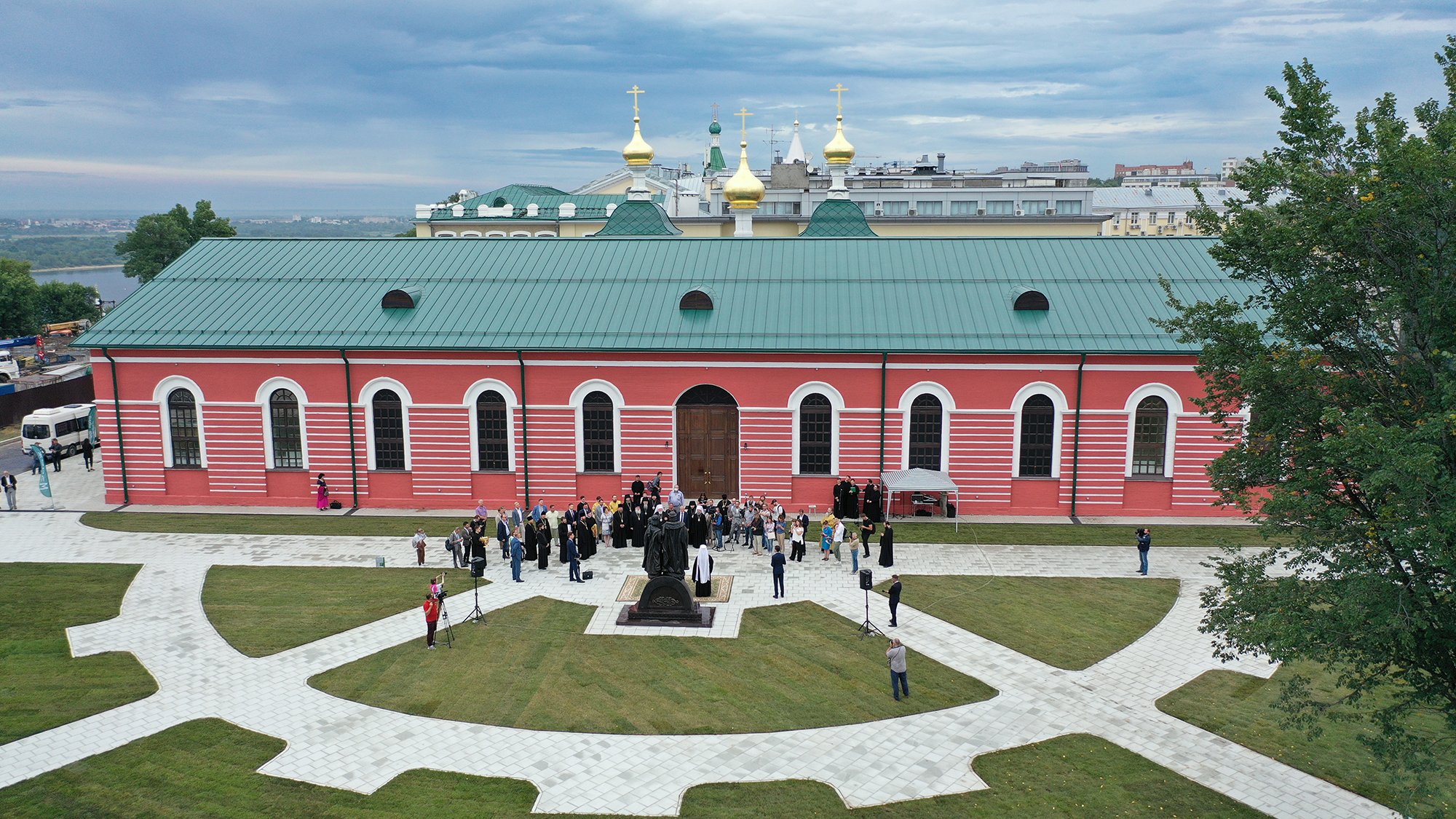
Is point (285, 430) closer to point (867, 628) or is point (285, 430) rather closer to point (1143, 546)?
point (867, 628)

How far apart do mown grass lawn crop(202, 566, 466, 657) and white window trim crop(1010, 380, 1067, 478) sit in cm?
1603

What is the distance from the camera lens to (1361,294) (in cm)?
1202

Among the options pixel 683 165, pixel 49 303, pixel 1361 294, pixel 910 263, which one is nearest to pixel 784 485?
pixel 910 263

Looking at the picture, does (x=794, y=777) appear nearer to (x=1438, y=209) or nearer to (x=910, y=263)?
(x=1438, y=209)

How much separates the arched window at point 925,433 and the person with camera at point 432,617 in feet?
49.4

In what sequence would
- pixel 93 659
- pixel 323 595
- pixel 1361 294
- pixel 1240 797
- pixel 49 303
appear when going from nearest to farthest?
pixel 1361 294
pixel 1240 797
pixel 93 659
pixel 323 595
pixel 49 303

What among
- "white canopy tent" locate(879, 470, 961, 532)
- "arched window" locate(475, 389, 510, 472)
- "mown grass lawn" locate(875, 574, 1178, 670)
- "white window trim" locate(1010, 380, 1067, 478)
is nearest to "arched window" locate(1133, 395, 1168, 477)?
"white window trim" locate(1010, 380, 1067, 478)

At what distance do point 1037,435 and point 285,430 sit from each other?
932 inches

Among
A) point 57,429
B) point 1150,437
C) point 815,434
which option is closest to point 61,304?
point 57,429

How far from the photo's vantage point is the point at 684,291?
101ft

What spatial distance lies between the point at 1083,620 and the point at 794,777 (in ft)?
31.0

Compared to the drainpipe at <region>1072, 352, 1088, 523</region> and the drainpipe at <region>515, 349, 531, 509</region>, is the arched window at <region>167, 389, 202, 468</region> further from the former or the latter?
the drainpipe at <region>1072, 352, 1088, 523</region>

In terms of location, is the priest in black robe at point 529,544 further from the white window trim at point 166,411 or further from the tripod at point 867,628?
the white window trim at point 166,411

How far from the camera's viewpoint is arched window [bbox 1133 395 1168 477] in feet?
93.6
